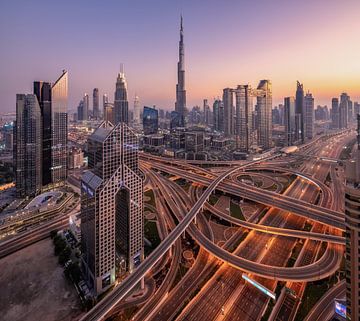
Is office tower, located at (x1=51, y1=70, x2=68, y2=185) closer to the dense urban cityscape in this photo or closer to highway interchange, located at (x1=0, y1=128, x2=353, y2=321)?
→ the dense urban cityscape

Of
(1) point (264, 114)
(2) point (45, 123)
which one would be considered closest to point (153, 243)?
(2) point (45, 123)

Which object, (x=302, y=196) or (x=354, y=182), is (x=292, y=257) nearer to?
(x=354, y=182)

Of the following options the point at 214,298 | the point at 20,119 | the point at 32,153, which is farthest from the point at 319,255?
the point at 20,119

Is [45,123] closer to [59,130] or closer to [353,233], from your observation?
[59,130]

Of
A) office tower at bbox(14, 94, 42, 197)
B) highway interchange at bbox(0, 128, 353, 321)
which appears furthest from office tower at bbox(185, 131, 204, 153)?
office tower at bbox(14, 94, 42, 197)

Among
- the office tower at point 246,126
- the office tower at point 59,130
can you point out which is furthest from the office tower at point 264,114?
the office tower at point 59,130
